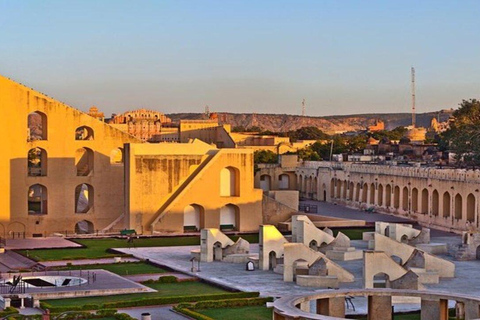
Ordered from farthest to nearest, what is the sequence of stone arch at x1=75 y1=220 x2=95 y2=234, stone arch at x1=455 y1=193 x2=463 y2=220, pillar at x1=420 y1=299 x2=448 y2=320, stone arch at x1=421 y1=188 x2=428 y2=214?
1. stone arch at x1=421 y1=188 x2=428 y2=214
2. stone arch at x1=75 y1=220 x2=95 y2=234
3. stone arch at x1=455 y1=193 x2=463 y2=220
4. pillar at x1=420 y1=299 x2=448 y2=320

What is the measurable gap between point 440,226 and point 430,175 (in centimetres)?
374

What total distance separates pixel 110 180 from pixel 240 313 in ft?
91.4

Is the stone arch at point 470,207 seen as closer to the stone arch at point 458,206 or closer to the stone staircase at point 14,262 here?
the stone arch at point 458,206

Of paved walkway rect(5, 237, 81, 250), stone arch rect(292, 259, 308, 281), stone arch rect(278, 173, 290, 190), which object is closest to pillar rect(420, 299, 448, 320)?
stone arch rect(292, 259, 308, 281)

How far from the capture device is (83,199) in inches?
2653

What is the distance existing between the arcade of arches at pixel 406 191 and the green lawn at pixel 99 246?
10457mm

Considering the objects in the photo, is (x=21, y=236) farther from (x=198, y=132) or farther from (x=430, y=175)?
(x=198, y=132)

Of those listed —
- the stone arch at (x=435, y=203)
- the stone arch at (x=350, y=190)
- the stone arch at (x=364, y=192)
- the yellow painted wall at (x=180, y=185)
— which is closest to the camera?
the yellow painted wall at (x=180, y=185)

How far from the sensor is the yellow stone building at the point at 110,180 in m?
Result: 51.1

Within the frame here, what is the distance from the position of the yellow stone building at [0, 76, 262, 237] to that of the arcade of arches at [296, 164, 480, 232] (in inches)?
377

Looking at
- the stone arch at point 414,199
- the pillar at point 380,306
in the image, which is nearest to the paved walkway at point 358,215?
the stone arch at point 414,199

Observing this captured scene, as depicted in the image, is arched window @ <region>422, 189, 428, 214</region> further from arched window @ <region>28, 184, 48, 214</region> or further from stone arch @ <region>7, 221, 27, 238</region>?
stone arch @ <region>7, 221, 27, 238</region>

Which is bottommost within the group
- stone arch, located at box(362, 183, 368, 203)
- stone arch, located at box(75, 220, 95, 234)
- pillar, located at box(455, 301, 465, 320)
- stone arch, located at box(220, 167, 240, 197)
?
stone arch, located at box(75, 220, 95, 234)

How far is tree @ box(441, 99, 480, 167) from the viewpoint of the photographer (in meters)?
65.9
